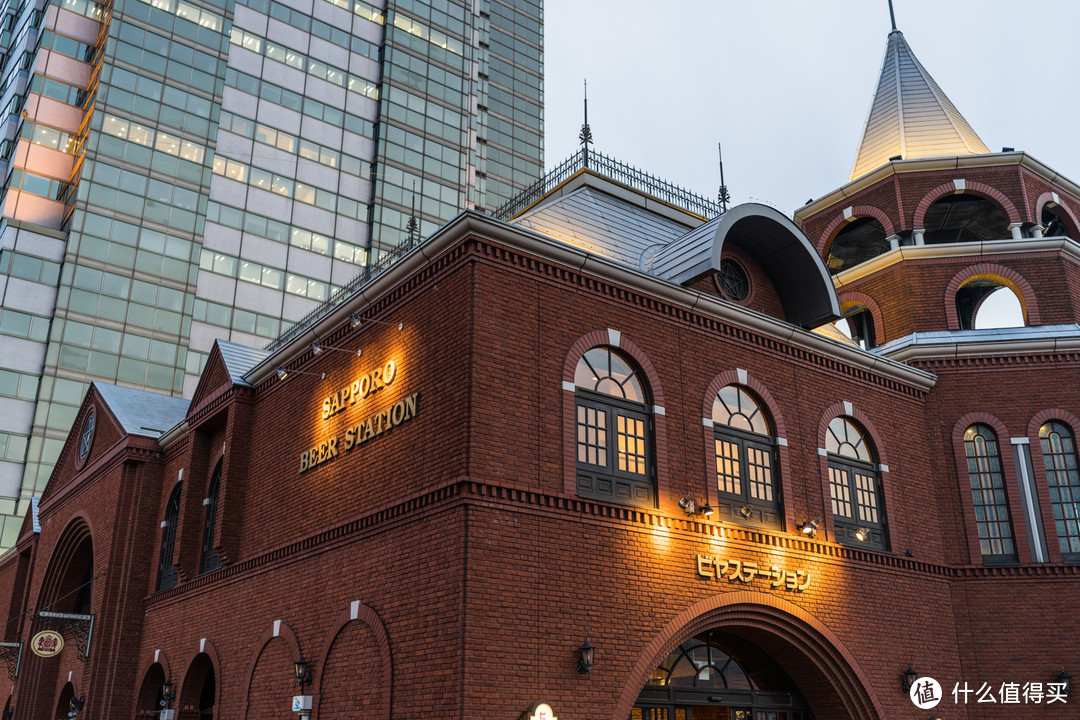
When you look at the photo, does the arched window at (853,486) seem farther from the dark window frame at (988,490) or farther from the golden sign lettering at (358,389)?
the golden sign lettering at (358,389)

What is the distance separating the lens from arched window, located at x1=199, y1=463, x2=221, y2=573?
846 inches

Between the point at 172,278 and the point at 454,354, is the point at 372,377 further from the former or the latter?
the point at 172,278

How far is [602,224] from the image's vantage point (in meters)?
19.3

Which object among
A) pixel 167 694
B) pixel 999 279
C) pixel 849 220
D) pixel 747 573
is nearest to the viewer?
pixel 747 573

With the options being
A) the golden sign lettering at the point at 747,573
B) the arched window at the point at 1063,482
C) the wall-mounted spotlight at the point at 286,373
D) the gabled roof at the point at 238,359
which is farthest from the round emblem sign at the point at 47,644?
the arched window at the point at 1063,482

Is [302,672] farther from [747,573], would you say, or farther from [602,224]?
[602,224]

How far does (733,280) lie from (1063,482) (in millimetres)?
8788

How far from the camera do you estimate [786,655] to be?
57.9 feet

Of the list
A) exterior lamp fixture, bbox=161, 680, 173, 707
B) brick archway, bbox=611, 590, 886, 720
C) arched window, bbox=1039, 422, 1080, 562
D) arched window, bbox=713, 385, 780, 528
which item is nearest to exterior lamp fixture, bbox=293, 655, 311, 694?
brick archway, bbox=611, 590, 886, 720

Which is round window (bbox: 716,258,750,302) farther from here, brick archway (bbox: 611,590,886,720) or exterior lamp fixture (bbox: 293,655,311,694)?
exterior lamp fixture (bbox: 293,655,311,694)

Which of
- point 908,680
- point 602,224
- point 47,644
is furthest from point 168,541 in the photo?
point 908,680

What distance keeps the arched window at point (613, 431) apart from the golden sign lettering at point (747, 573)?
145cm

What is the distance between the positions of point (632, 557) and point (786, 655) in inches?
181

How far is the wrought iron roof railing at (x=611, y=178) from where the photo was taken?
21.3 meters
